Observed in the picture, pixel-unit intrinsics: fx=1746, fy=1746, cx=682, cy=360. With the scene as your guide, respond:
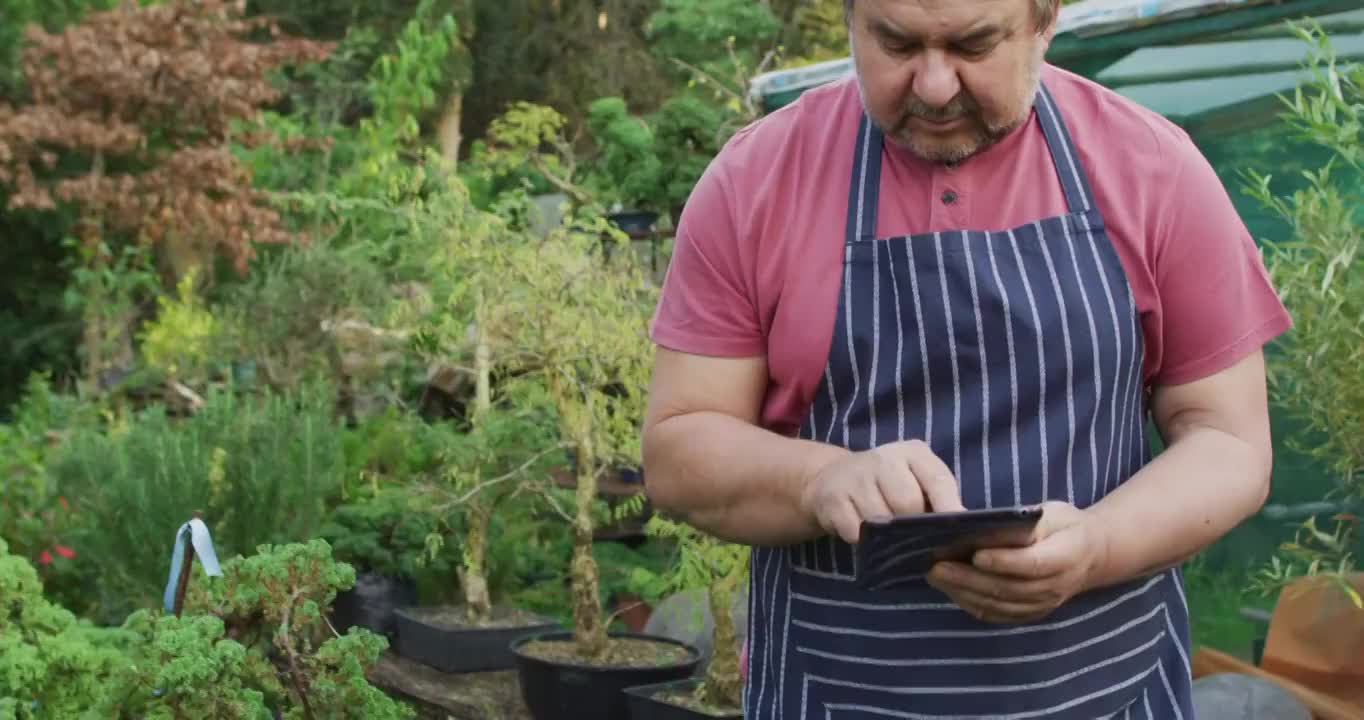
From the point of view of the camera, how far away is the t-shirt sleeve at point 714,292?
1.65m

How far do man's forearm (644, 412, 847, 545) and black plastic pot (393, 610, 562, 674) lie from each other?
136 inches

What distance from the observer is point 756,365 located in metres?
1.68

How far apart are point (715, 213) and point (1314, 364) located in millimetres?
1779

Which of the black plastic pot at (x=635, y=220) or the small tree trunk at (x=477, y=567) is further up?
the black plastic pot at (x=635, y=220)

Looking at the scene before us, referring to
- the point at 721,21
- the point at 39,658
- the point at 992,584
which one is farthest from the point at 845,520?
the point at 721,21

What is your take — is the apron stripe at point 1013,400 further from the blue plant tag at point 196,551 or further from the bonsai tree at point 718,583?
the bonsai tree at point 718,583

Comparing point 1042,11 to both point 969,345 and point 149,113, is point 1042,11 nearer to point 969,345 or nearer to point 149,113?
point 969,345

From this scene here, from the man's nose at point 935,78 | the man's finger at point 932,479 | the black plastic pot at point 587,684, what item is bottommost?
the black plastic pot at point 587,684

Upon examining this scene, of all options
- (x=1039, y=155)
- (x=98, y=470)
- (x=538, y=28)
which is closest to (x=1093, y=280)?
(x=1039, y=155)

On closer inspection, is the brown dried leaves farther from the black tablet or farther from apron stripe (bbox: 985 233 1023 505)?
the black tablet

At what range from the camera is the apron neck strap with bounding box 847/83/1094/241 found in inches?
65.8

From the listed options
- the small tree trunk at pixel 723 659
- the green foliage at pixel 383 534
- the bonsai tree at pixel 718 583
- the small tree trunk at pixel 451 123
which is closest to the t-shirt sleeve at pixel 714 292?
the bonsai tree at pixel 718 583

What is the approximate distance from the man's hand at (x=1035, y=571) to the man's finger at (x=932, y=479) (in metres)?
0.05

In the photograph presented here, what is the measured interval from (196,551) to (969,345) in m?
Result: 1.57
